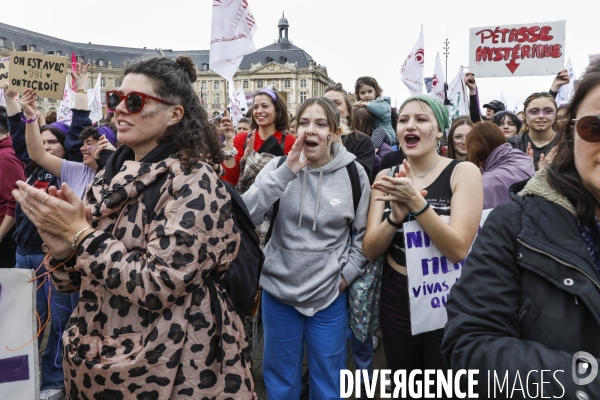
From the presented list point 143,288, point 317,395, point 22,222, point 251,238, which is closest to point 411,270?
point 251,238

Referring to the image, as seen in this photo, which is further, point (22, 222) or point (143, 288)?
point (22, 222)

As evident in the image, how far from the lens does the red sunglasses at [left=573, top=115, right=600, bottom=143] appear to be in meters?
1.12

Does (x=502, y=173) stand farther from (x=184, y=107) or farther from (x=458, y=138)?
(x=184, y=107)

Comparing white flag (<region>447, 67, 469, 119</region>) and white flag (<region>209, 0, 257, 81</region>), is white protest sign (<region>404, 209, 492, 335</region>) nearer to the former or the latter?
white flag (<region>209, 0, 257, 81</region>)

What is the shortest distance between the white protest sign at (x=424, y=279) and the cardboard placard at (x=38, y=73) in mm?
4076

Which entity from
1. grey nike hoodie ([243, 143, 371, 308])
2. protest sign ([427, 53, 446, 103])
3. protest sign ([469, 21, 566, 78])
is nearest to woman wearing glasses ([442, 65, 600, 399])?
grey nike hoodie ([243, 143, 371, 308])

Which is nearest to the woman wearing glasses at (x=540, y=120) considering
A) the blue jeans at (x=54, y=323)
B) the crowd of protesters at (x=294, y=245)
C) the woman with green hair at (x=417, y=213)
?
the crowd of protesters at (x=294, y=245)

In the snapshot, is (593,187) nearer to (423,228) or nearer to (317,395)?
(423,228)

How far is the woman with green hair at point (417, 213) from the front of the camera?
2.18 metres

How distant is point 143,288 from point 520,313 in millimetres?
1169

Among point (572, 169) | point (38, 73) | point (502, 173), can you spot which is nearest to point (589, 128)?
point (572, 169)

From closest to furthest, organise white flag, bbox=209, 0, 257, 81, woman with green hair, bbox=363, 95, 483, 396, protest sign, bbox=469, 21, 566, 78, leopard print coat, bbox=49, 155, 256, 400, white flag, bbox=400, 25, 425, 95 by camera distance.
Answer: leopard print coat, bbox=49, 155, 256, 400
woman with green hair, bbox=363, 95, 483, 396
white flag, bbox=209, 0, 257, 81
protest sign, bbox=469, 21, 566, 78
white flag, bbox=400, 25, 425, 95

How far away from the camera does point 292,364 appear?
8.77ft

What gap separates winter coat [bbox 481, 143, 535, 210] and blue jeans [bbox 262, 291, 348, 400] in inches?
49.9
